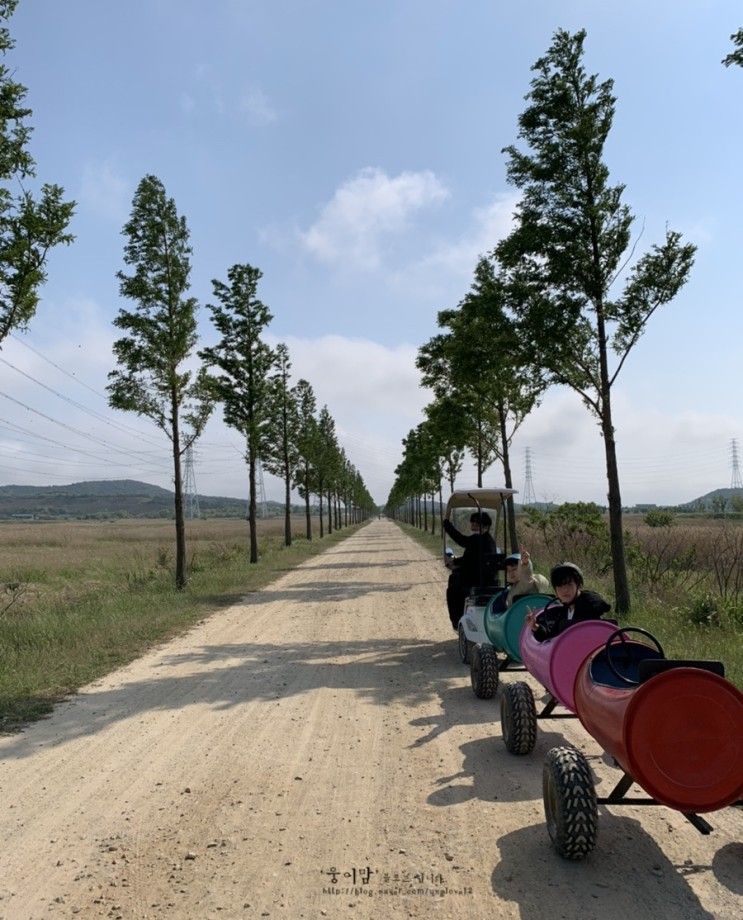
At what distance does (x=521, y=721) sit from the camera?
5395 mm

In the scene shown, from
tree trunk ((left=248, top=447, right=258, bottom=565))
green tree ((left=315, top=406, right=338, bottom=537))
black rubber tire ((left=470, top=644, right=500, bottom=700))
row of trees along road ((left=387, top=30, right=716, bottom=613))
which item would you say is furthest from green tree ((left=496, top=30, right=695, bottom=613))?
green tree ((left=315, top=406, right=338, bottom=537))

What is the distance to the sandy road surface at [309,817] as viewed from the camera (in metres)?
3.46

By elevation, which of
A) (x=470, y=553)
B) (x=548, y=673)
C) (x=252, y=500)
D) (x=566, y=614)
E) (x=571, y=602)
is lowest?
(x=548, y=673)

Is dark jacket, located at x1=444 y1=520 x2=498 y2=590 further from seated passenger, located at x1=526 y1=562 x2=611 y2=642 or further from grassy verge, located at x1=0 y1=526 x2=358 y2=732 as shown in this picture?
grassy verge, located at x1=0 y1=526 x2=358 y2=732

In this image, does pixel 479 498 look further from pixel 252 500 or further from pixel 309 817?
pixel 252 500

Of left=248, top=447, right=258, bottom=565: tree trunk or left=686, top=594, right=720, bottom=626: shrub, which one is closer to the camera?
left=686, top=594, right=720, bottom=626: shrub

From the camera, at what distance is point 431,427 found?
2994 cm

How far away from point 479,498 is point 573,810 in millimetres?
7039

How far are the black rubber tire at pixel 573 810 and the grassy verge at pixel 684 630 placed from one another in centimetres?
353

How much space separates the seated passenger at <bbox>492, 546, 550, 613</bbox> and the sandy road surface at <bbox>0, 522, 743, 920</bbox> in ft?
3.63

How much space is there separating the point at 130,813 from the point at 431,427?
85.5 feet

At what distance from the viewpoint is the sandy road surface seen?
3455 mm

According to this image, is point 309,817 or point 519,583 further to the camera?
point 519,583

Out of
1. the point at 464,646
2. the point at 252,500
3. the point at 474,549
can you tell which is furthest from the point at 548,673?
the point at 252,500
